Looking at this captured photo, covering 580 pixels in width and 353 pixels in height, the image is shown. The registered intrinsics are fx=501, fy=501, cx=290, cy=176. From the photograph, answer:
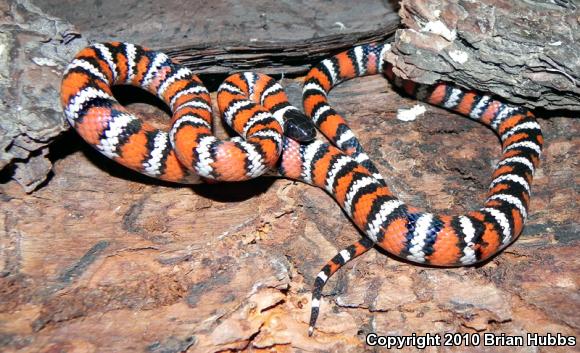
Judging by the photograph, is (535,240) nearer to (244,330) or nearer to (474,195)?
(474,195)

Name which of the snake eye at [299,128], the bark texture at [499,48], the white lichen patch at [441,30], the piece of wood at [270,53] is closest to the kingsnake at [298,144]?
the snake eye at [299,128]

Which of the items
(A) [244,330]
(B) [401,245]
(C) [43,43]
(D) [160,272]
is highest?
(C) [43,43]

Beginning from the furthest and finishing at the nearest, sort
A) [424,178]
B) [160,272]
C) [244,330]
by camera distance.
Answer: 1. [424,178]
2. [160,272]
3. [244,330]

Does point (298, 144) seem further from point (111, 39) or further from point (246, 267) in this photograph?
point (111, 39)

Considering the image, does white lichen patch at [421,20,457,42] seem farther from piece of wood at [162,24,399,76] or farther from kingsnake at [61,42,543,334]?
piece of wood at [162,24,399,76]

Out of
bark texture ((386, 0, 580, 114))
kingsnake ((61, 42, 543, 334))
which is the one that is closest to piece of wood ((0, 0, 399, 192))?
kingsnake ((61, 42, 543, 334))

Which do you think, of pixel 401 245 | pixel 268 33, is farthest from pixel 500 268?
pixel 268 33
